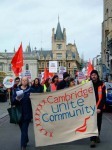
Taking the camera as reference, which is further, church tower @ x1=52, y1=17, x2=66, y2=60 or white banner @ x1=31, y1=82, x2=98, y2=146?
church tower @ x1=52, y1=17, x2=66, y2=60

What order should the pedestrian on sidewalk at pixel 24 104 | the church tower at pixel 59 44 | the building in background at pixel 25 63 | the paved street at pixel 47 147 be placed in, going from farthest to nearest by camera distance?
1. the church tower at pixel 59 44
2. the building in background at pixel 25 63
3. the paved street at pixel 47 147
4. the pedestrian on sidewalk at pixel 24 104

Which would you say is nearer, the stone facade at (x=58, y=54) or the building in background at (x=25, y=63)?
the building in background at (x=25, y=63)

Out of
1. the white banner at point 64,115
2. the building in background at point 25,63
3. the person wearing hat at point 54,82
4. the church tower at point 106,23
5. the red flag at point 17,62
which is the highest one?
the church tower at point 106,23

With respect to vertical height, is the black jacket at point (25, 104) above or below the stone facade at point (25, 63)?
below

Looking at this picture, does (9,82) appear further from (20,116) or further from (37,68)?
(37,68)

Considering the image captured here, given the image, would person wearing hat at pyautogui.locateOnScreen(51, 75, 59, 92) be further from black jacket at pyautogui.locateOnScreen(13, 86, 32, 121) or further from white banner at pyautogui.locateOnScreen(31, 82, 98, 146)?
black jacket at pyautogui.locateOnScreen(13, 86, 32, 121)

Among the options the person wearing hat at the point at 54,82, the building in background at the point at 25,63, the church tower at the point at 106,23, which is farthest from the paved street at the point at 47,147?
the building in background at the point at 25,63

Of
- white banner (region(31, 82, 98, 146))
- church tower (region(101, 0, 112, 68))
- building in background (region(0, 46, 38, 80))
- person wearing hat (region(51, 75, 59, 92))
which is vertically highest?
church tower (region(101, 0, 112, 68))

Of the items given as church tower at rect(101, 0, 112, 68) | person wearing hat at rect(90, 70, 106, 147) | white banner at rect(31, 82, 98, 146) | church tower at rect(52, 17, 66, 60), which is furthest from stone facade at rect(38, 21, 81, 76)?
white banner at rect(31, 82, 98, 146)

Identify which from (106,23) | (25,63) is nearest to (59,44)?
(25,63)

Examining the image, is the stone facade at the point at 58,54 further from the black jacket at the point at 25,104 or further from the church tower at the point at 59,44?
the black jacket at the point at 25,104

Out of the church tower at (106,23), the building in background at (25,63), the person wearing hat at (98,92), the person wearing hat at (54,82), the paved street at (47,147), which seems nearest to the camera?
the paved street at (47,147)

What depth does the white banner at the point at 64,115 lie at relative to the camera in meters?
8.91

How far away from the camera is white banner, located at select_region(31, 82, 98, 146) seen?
8.91 metres
